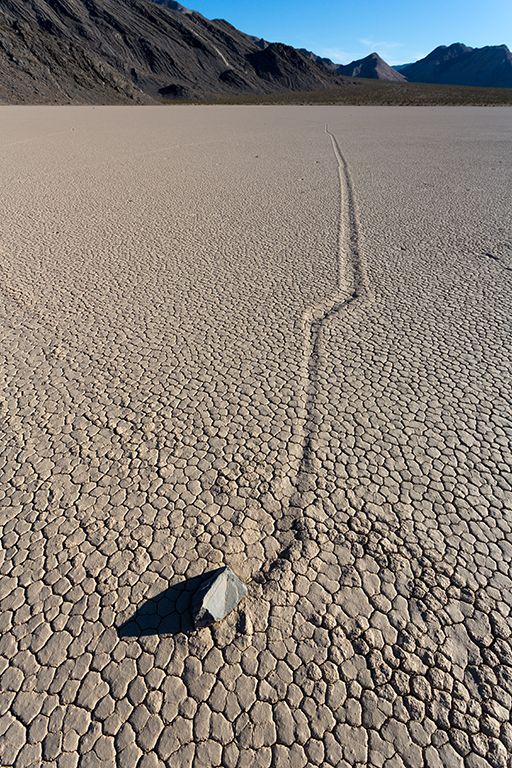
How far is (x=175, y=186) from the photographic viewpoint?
316 inches

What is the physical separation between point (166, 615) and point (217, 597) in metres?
0.21

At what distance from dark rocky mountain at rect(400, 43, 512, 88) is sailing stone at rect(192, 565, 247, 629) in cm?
14306

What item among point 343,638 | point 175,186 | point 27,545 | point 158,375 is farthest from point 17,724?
point 175,186

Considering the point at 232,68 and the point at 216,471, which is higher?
the point at 232,68

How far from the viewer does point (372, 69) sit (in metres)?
149

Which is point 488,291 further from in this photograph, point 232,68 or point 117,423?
point 232,68

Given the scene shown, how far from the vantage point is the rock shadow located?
166cm

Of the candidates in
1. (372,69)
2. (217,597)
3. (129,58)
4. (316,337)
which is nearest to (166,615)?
(217,597)

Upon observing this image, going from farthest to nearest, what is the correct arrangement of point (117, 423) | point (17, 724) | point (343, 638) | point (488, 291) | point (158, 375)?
point (488, 291), point (158, 375), point (117, 423), point (343, 638), point (17, 724)

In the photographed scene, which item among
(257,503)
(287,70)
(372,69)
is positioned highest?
(372,69)

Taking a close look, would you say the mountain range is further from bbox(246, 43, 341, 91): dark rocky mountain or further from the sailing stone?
the sailing stone

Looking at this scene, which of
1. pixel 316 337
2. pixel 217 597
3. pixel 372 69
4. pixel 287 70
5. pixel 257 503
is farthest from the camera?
pixel 372 69

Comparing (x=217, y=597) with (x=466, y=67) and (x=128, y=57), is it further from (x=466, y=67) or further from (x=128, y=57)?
(x=466, y=67)

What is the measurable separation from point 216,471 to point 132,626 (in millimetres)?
836
